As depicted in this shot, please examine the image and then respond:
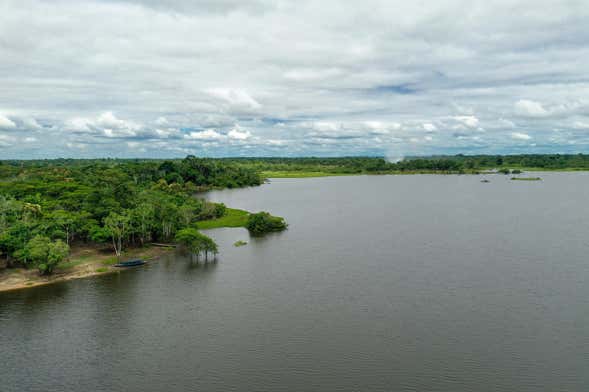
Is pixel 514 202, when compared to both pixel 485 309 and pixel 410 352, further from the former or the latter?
pixel 410 352

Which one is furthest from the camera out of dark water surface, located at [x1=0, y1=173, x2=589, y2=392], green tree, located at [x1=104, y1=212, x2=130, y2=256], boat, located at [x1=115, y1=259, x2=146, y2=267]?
green tree, located at [x1=104, y1=212, x2=130, y2=256]

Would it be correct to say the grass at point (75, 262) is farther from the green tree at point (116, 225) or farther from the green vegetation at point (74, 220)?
the green tree at point (116, 225)

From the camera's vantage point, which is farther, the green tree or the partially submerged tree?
the green tree

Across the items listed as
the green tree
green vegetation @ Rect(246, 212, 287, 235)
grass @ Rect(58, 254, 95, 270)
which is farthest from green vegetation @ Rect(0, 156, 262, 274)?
green vegetation @ Rect(246, 212, 287, 235)

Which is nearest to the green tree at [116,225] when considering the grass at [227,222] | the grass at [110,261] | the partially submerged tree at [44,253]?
the grass at [110,261]

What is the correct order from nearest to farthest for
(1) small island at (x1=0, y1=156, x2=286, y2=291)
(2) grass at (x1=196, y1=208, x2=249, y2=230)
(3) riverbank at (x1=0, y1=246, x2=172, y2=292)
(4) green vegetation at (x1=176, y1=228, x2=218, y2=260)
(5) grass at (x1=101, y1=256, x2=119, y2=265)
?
(3) riverbank at (x1=0, y1=246, x2=172, y2=292), (1) small island at (x1=0, y1=156, x2=286, y2=291), (5) grass at (x1=101, y1=256, x2=119, y2=265), (4) green vegetation at (x1=176, y1=228, x2=218, y2=260), (2) grass at (x1=196, y1=208, x2=249, y2=230)

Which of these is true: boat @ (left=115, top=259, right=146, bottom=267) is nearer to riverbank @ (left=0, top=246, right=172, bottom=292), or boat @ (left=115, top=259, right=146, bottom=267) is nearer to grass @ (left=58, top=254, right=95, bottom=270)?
riverbank @ (left=0, top=246, right=172, bottom=292)

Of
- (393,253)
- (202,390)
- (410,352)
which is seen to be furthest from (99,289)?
(393,253)
